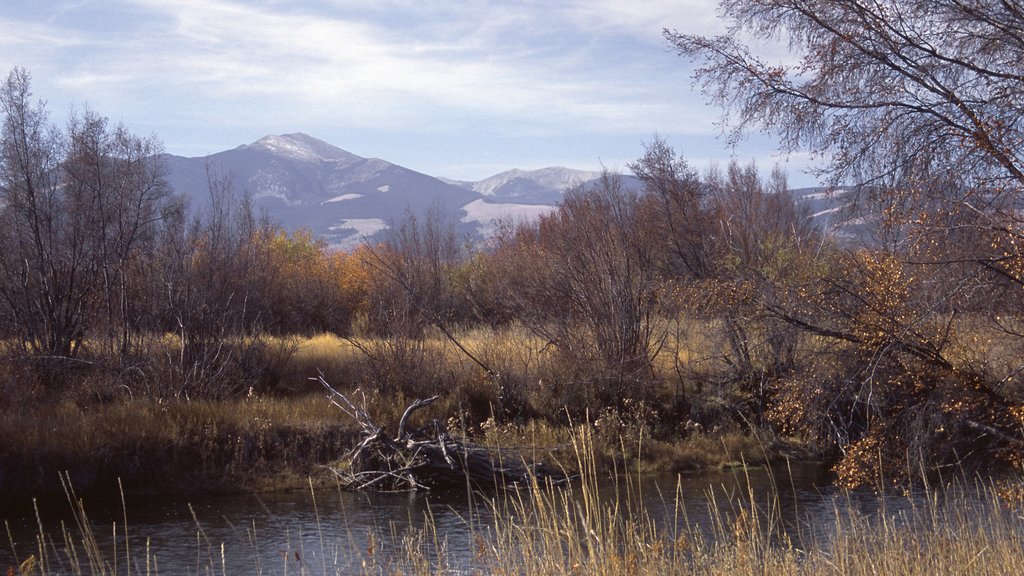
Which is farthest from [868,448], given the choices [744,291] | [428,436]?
[428,436]

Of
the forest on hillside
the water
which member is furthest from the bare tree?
the water

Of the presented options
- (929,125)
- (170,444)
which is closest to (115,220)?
(170,444)

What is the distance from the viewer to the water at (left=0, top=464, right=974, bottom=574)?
47.0ft

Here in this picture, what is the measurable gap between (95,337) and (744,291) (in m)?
16.5

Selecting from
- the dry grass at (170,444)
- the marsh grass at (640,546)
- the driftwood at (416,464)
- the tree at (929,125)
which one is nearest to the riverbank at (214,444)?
the dry grass at (170,444)

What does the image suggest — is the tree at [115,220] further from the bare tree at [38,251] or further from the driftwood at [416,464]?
the driftwood at [416,464]

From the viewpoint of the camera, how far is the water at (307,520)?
564 inches

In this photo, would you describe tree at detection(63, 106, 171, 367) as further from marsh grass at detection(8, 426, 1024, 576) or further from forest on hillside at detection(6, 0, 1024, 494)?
marsh grass at detection(8, 426, 1024, 576)

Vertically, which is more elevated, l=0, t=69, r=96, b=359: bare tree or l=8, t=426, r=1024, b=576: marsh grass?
l=0, t=69, r=96, b=359: bare tree

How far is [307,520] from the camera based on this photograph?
56.5 ft

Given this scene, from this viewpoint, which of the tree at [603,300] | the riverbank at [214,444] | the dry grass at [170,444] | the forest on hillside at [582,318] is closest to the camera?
the forest on hillside at [582,318]

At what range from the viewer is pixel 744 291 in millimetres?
15031

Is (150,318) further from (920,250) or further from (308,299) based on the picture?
(920,250)

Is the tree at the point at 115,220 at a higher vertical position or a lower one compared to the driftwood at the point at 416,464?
higher
